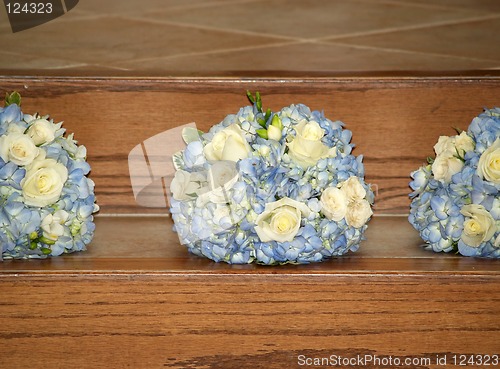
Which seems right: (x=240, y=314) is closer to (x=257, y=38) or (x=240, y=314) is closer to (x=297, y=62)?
(x=297, y=62)

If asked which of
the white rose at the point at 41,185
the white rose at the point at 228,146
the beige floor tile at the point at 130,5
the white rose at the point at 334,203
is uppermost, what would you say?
the beige floor tile at the point at 130,5

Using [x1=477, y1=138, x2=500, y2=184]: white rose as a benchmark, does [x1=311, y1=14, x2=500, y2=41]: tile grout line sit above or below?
above

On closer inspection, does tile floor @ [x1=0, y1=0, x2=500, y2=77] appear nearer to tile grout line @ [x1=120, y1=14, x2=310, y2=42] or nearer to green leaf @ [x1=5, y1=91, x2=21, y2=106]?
tile grout line @ [x1=120, y1=14, x2=310, y2=42]

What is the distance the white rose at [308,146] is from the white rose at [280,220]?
0.21ft

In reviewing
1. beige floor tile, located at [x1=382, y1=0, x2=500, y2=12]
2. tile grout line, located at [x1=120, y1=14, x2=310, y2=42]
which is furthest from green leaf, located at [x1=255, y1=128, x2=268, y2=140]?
beige floor tile, located at [x1=382, y1=0, x2=500, y2=12]

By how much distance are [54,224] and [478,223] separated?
0.59 m

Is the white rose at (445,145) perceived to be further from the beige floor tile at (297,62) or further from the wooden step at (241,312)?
the beige floor tile at (297,62)

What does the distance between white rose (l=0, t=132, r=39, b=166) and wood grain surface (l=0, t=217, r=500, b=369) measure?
A: 0.50 ft

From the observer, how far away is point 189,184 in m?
1.28

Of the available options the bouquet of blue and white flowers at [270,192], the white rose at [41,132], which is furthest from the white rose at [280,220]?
the white rose at [41,132]

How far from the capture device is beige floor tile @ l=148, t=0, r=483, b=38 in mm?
2272

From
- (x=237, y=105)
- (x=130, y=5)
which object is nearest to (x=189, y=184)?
(x=237, y=105)

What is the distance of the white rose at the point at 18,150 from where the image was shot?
1.28 meters

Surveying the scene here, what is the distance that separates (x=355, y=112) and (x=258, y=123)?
274 millimetres
